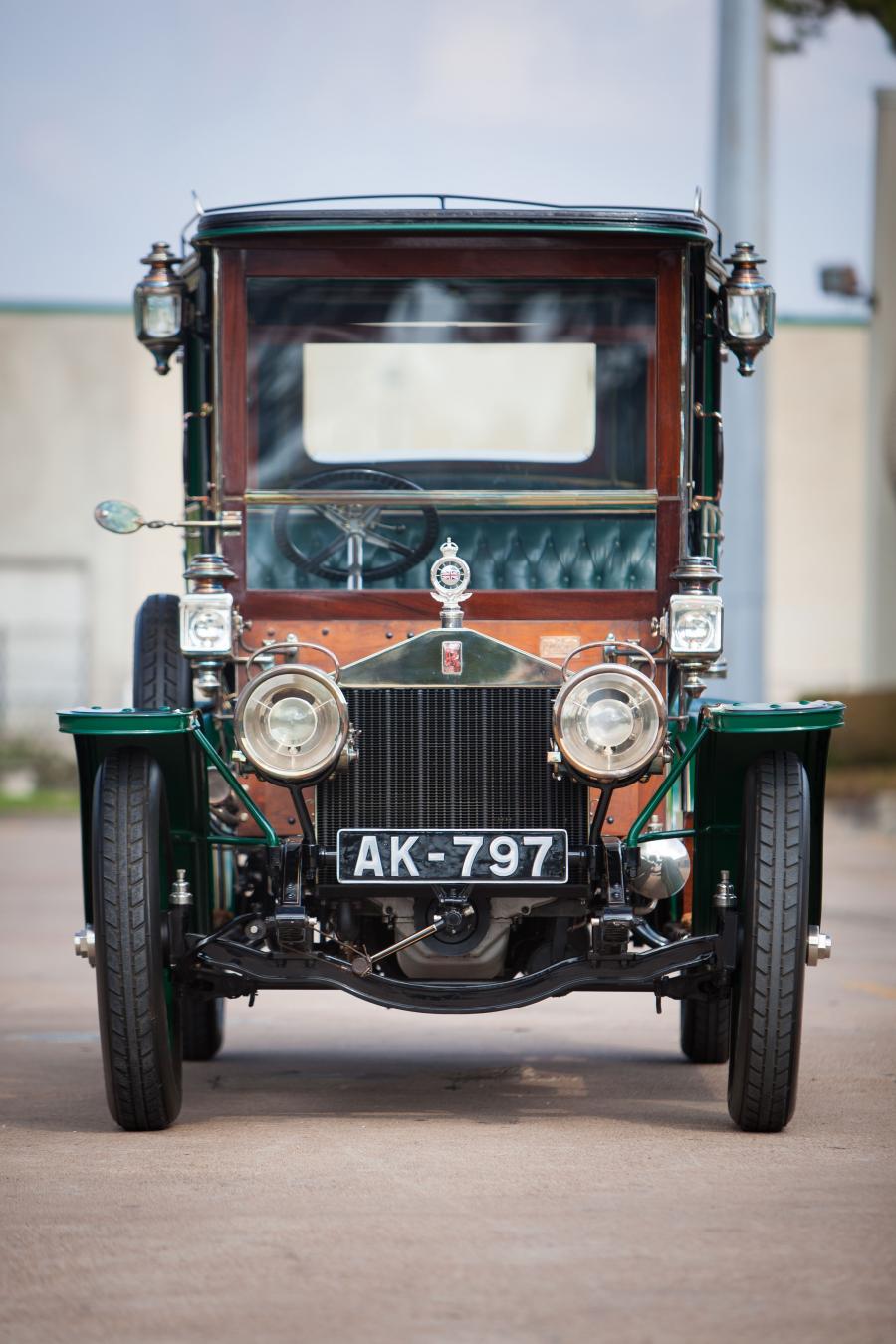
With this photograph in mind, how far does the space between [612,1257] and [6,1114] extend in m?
2.72

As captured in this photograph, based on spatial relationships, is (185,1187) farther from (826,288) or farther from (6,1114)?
(826,288)

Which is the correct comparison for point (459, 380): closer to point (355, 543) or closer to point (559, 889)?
point (355, 543)

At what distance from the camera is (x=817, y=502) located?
34.4m

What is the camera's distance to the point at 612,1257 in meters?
4.66

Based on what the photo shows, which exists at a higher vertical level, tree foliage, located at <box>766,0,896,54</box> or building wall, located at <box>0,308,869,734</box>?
tree foliage, located at <box>766,0,896,54</box>

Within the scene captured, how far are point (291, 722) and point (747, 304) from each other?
6.65ft

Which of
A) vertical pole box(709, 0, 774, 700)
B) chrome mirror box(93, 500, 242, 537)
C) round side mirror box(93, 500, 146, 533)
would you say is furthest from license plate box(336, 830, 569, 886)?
vertical pole box(709, 0, 774, 700)

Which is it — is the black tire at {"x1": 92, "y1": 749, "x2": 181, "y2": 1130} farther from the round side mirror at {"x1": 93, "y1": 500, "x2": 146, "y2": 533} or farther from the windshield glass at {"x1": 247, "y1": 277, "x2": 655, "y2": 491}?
the windshield glass at {"x1": 247, "y1": 277, "x2": 655, "y2": 491}

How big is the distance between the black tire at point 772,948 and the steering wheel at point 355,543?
1.44 metres

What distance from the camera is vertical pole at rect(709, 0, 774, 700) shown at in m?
15.7

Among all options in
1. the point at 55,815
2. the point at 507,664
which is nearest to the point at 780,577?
the point at 55,815

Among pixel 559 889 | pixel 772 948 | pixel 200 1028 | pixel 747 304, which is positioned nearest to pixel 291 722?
pixel 559 889

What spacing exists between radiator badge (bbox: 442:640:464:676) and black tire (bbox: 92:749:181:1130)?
912 millimetres

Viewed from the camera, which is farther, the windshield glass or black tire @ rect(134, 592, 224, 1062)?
black tire @ rect(134, 592, 224, 1062)
